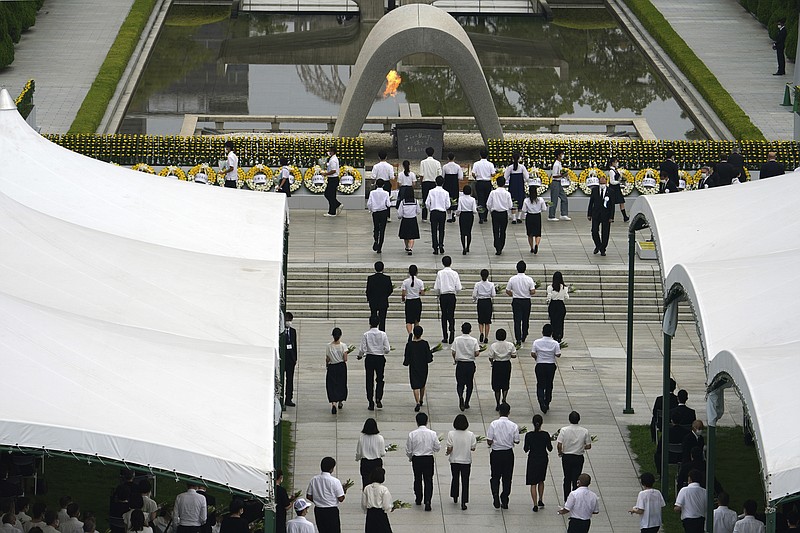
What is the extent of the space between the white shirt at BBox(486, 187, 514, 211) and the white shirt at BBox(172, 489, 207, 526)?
1156 cm

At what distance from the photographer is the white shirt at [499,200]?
1089 inches

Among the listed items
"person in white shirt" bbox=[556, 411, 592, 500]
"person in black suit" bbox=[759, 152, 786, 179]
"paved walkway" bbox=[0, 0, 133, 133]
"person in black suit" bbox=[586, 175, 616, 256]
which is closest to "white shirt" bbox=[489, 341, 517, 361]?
"person in white shirt" bbox=[556, 411, 592, 500]

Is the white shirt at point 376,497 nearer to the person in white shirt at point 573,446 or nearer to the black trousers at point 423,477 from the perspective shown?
the black trousers at point 423,477

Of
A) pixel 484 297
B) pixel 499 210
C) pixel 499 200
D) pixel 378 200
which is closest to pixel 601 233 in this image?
pixel 499 210

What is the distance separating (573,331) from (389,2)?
86.1 ft

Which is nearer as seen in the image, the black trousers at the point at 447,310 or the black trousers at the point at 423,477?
the black trousers at the point at 423,477

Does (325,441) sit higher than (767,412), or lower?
lower

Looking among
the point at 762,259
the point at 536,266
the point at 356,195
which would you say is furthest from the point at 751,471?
the point at 356,195

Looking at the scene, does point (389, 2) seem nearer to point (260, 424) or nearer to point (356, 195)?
point (356, 195)

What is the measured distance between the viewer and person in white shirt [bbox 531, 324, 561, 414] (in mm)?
22016

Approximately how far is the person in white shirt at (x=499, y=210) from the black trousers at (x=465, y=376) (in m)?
5.71

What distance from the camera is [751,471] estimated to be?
20.9 m

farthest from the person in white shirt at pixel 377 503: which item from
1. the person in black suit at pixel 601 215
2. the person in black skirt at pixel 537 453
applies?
the person in black suit at pixel 601 215

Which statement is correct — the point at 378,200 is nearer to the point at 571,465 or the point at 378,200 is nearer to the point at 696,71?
the point at 571,465
